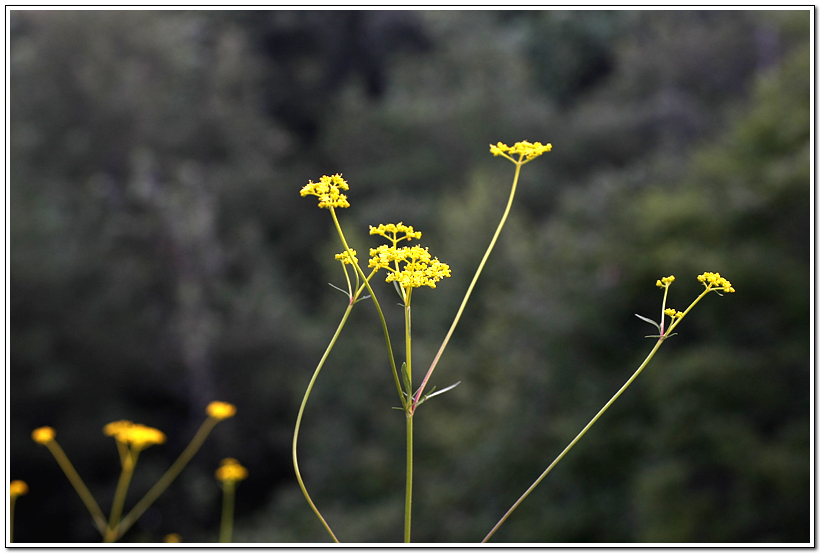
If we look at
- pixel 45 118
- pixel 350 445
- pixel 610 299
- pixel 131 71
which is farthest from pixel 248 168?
pixel 610 299

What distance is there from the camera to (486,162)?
738 inches

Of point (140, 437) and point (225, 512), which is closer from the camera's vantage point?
point (140, 437)

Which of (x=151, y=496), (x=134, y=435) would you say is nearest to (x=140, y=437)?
(x=134, y=435)

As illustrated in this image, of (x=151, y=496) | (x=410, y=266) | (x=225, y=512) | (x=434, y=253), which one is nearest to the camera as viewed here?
(x=410, y=266)

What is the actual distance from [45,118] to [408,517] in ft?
58.7

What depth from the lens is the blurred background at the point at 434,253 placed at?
8.75 meters

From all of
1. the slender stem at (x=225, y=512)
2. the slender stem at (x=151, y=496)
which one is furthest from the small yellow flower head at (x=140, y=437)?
the slender stem at (x=225, y=512)

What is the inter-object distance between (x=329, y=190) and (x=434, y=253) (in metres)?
15.3

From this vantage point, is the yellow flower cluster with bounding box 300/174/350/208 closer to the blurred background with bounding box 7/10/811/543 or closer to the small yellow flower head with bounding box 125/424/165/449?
the small yellow flower head with bounding box 125/424/165/449

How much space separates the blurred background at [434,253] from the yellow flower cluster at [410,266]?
7494 millimetres

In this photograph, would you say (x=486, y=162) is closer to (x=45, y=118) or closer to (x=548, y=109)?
(x=548, y=109)

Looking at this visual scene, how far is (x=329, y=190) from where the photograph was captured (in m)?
1.02

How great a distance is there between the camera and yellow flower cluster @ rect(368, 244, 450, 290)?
37.8 inches

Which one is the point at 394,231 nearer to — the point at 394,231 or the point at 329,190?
the point at 394,231
